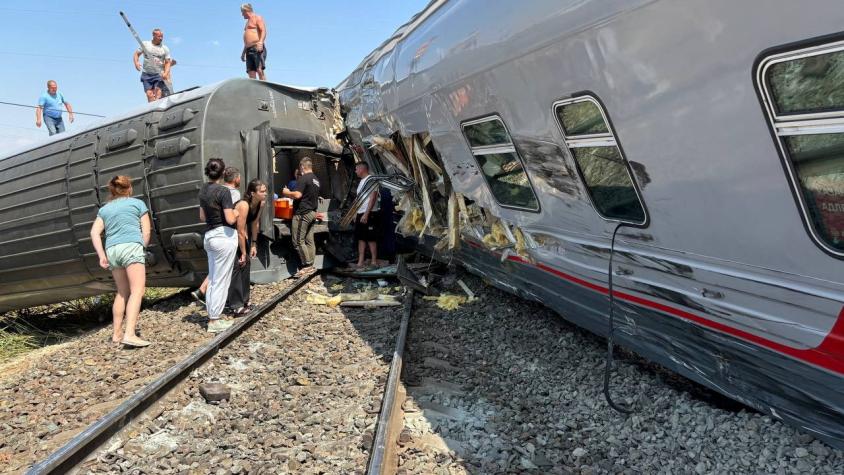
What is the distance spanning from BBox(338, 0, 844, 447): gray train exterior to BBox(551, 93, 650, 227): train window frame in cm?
1

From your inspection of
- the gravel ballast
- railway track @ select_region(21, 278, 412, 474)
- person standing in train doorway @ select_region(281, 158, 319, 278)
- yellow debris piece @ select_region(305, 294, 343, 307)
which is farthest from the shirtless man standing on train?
the gravel ballast

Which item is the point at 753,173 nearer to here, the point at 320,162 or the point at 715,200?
the point at 715,200

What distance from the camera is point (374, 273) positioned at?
835cm

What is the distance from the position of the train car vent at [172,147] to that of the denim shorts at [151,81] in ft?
14.6

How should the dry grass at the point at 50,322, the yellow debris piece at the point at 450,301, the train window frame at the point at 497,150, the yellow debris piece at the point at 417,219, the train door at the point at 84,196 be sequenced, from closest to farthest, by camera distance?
the train window frame at the point at 497,150
the yellow debris piece at the point at 450,301
the yellow debris piece at the point at 417,219
the train door at the point at 84,196
the dry grass at the point at 50,322

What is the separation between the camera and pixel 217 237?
20.1 ft

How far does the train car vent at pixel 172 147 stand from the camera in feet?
24.5

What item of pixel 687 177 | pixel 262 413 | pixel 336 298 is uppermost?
pixel 687 177

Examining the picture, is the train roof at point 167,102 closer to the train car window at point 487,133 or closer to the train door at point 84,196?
the train door at point 84,196

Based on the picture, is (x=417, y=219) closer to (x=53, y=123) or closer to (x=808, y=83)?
(x=808, y=83)

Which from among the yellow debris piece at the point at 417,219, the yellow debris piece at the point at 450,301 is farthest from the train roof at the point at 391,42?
the yellow debris piece at the point at 450,301

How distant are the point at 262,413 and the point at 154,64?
31.2ft

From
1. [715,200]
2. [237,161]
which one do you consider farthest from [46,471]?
[237,161]

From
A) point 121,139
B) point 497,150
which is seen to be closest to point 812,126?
point 497,150
